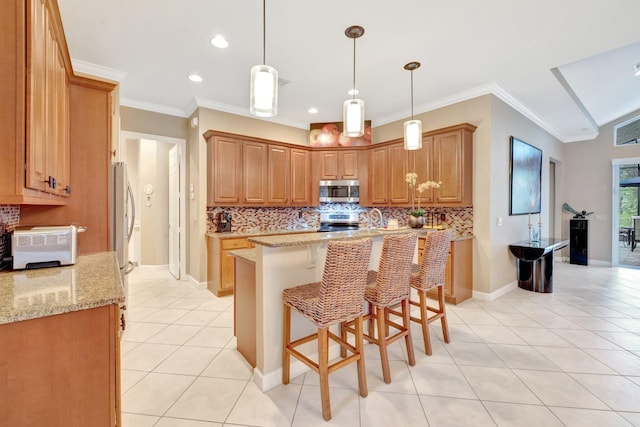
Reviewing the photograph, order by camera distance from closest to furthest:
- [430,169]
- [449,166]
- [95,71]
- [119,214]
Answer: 1. [119,214]
2. [95,71]
3. [449,166]
4. [430,169]

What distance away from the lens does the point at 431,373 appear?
85.3 inches

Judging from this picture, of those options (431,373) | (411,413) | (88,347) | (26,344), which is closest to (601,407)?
(431,373)

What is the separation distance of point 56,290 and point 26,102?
860 mm

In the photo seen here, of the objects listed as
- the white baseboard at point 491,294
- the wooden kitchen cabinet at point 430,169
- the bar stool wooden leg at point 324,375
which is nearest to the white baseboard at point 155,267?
the wooden kitchen cabinet at point 430,169

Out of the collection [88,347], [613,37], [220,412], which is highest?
[613,37]

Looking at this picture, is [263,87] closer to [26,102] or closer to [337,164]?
[26,102]

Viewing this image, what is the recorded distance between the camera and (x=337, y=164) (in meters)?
5.14

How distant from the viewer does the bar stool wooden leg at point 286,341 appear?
1983mm

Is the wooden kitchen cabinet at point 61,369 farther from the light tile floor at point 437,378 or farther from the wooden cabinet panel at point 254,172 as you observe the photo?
the wooden cabinet panel at point 254,172

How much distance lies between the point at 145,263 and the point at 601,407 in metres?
6.80

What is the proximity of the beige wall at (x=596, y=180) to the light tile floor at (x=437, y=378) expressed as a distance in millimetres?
3536

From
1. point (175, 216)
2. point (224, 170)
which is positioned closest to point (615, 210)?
point (224, 170)

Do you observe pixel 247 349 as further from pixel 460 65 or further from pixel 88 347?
pixel 460 65

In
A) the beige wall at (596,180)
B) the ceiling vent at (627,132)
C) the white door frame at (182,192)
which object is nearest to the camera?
the white door frame at (182,192)
